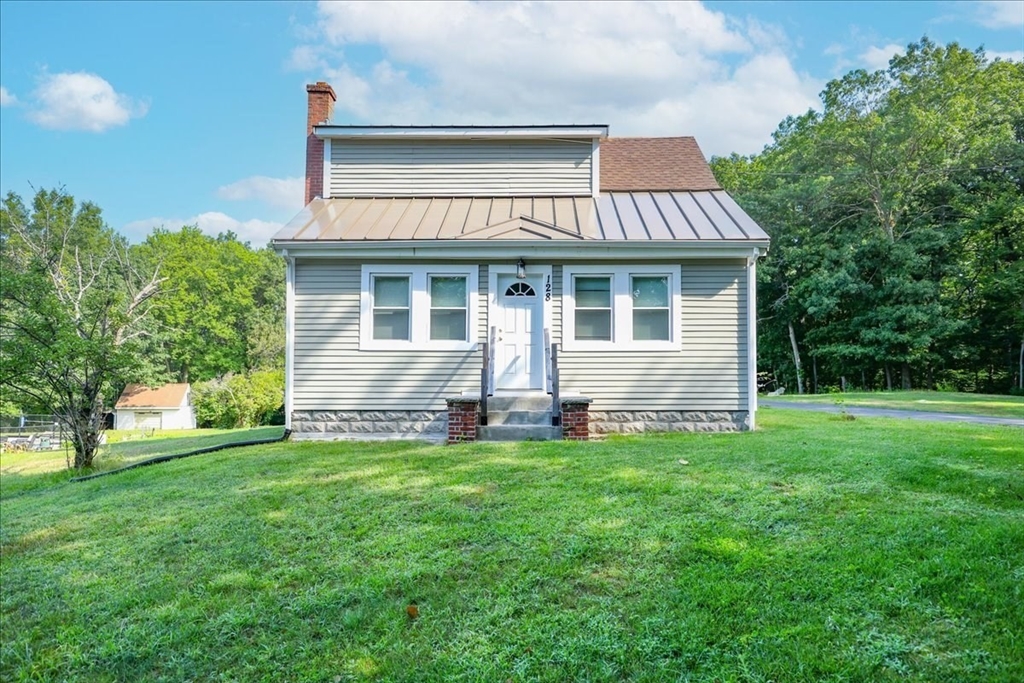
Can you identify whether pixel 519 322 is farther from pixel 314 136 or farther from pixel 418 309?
pixel 314 136

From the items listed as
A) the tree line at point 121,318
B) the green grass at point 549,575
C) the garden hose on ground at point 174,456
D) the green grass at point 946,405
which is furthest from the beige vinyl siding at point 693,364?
the tree line at point 121,318

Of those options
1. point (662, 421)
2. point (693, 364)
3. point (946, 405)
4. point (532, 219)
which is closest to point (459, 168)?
point (532, 219)

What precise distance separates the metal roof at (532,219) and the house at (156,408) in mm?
31182

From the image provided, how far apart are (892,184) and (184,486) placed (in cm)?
2590

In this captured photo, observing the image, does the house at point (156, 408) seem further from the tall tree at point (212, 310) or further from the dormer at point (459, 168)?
the dormer at point (459, 168)

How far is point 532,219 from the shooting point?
31.2 ft

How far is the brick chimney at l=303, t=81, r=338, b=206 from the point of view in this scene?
11.2 meters

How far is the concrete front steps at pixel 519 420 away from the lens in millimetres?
8133

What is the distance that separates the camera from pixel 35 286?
9.00 metres

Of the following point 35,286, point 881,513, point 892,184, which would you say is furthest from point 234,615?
point 892,184

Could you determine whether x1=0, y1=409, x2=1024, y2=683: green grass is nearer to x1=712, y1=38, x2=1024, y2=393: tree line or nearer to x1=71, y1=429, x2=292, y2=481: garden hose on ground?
x1=71, y1=429, x2=292, y2=481: garden hose on ground

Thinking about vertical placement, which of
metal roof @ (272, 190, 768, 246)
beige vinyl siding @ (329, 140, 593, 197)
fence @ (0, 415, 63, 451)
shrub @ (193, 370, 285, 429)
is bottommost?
fence @ (0, 415, 63, 451)

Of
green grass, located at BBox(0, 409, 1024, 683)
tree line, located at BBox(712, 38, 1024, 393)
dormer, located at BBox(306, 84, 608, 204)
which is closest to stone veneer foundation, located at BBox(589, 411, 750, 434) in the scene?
green grass, located at BBox(0, 409, 1024, 683)

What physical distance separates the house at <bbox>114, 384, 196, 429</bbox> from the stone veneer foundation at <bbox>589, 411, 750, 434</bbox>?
34837 mm
